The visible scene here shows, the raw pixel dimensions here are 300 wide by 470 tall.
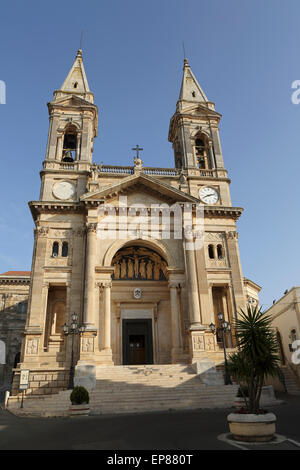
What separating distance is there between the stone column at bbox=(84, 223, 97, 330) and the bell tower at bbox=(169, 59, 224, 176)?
35.9ft

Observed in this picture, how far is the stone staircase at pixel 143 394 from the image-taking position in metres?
16.1

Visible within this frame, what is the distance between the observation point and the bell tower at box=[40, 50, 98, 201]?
91.6 ft

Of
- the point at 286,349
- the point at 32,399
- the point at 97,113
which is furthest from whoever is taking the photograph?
the point at 97,113

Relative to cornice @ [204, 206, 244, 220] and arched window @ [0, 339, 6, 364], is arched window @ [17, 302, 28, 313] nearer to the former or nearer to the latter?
arched window @ [0, 339, 6, 364]

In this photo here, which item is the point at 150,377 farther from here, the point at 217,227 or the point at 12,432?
the point at 217,227

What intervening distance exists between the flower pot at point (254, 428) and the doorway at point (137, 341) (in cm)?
1774

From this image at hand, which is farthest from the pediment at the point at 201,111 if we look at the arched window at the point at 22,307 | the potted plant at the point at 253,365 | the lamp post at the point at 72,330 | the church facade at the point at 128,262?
the arched window at the point at 22,307

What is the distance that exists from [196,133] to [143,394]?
79.5ft

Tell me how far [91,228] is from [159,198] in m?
6.30

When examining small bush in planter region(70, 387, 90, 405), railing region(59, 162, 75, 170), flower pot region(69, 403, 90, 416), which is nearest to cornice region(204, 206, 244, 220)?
railing region(59, 162, 75, 170)

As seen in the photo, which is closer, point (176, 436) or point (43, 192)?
point (176, 436)

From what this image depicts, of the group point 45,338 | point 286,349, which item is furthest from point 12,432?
point 286,349
